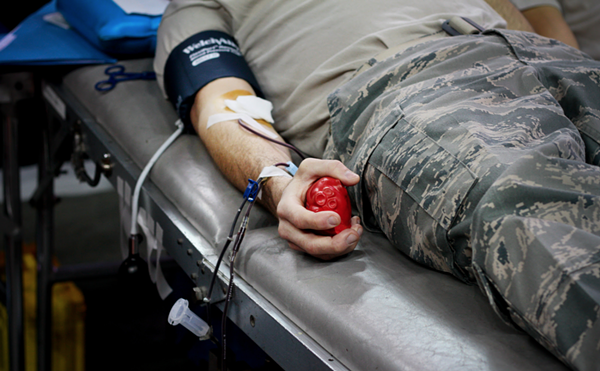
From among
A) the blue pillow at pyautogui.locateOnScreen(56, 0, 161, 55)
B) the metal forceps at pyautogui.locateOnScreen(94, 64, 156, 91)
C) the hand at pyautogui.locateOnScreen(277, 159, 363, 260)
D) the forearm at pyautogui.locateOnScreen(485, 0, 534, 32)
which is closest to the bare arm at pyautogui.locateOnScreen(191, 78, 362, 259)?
the hand at pyautogui.locateOnScreen(277, 159, 363, 260)

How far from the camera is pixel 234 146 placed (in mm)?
Result: 942

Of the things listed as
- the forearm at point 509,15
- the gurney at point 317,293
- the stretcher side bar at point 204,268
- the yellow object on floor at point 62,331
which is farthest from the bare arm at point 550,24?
the yellow object on floor at point 62,331

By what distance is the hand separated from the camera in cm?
68

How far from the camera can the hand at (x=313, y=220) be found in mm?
683

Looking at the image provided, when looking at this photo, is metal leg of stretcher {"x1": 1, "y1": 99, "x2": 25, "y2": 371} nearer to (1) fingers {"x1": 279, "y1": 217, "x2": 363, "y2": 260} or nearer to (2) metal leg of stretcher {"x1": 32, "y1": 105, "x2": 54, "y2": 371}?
(2) metal leg of stretcher {"x1": 32, "y1": 105, "x2": 54, "y2": 371}

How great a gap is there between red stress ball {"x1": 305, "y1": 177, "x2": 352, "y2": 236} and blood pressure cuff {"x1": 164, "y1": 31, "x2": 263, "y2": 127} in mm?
461

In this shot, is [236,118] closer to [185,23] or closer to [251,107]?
[251,107]

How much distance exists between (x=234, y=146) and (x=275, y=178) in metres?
0.15

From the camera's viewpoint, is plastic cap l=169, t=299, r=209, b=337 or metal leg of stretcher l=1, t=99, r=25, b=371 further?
metal leg of stretcher l=1, t=99, r=25, b=371

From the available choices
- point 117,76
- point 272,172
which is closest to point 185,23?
point 117,76

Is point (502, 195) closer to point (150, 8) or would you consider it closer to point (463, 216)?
point (463, 216)

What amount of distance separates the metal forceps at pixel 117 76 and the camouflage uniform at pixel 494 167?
0.65m

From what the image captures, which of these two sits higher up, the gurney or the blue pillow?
the blue pillow

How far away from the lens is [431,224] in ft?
2.15
